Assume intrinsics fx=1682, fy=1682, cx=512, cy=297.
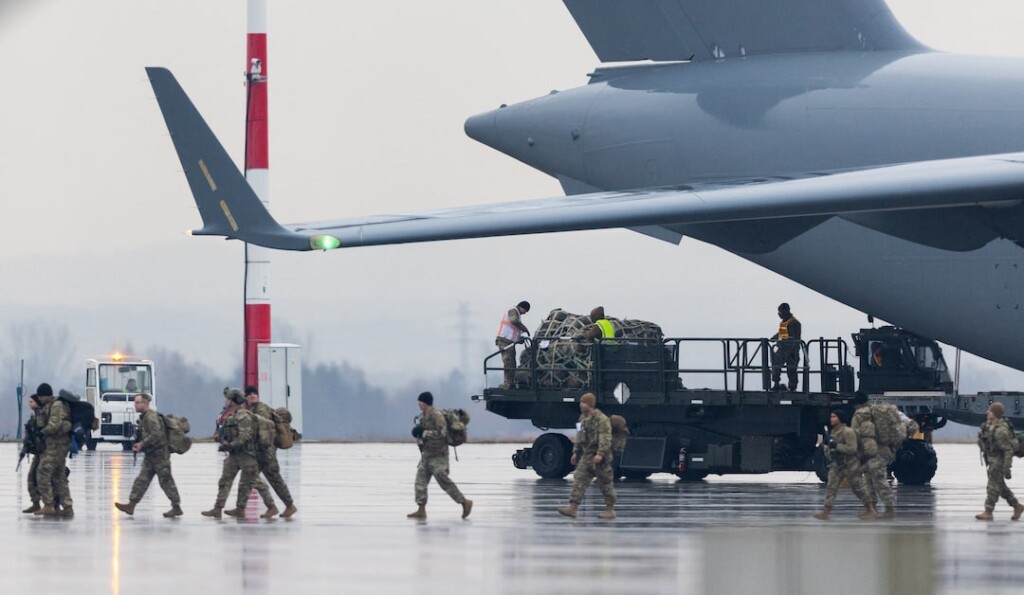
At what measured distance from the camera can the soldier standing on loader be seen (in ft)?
61.4

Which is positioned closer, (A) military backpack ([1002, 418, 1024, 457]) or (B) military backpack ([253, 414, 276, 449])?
(B) military backpack ([253, 414, 276, 449])

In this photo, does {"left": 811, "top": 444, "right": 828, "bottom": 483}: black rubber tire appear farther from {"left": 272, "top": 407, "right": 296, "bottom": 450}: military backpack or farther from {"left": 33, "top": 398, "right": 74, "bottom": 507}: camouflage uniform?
{"left": 33, "top": 398, "right": 74, "bottom": 507}: camouflage uniform

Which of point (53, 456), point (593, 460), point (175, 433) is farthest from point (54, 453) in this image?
point (593, 460)

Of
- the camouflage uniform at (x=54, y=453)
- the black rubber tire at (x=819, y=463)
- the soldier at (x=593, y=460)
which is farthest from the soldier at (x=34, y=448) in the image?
the black rubber tire at (x=819, y=463)

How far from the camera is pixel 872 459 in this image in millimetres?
18906

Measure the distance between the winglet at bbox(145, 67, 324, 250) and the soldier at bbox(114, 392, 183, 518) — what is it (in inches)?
88.7

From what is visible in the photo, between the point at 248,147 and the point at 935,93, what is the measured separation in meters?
23.0

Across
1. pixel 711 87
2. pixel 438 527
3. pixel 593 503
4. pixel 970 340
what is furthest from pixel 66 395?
pixel 970 340

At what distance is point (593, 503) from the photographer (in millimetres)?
20297

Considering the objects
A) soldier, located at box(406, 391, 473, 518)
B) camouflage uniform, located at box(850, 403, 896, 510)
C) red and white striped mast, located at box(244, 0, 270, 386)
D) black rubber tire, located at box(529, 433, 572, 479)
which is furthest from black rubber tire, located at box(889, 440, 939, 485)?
red and white striped mast, located at box(244, 0, 270, 386)

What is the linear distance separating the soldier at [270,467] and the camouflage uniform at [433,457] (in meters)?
1.40

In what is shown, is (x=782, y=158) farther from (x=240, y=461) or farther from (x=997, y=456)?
(x=240, y=461)

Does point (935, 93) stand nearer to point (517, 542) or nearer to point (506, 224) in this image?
point (506, 224)

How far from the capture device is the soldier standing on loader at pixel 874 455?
18.7 meters
